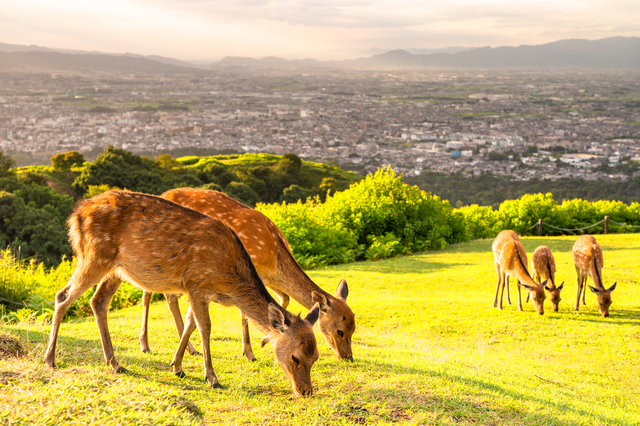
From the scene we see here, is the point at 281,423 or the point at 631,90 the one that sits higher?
the point at 631,90

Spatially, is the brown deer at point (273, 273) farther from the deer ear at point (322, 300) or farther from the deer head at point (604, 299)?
the deer head at point (604, 299)

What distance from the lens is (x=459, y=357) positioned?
7.66m

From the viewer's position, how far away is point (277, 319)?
16.0 feet

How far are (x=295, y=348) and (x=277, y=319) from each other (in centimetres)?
34

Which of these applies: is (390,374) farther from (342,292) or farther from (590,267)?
(590,267)

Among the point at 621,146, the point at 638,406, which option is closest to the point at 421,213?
the point at 638,406

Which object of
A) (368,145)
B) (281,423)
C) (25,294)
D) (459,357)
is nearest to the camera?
(281,423)

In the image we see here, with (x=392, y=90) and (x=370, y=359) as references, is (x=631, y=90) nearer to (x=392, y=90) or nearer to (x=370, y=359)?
(x=392, y=90)

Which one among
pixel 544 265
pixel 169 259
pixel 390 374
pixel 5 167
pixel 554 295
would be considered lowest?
pixel 5 167

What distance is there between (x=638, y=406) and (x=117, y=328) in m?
8.05

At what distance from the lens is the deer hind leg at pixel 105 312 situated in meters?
5.44

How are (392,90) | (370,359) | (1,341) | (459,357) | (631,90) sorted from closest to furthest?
1. (1,341)
2. (370,359)
3. (459,357)
4. (631,90)
5. (392,90)

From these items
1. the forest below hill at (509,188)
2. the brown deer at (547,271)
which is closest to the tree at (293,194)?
the forest below hill at (509,188)

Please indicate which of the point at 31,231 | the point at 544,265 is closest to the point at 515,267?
the point at 544,265
